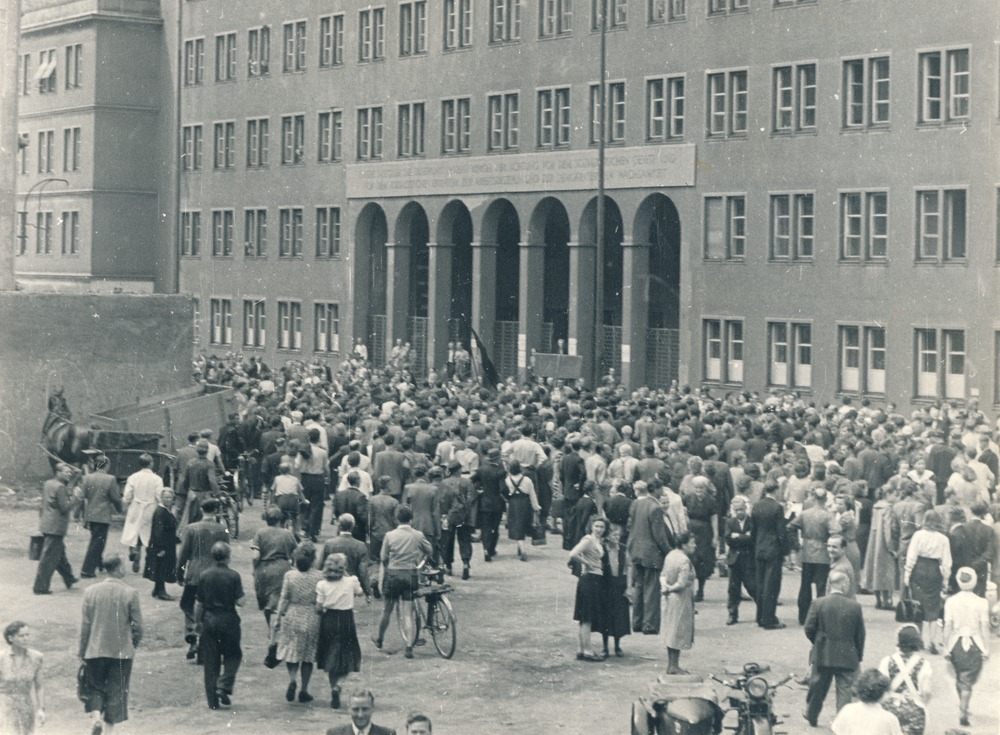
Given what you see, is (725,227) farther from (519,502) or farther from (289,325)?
(519,502)

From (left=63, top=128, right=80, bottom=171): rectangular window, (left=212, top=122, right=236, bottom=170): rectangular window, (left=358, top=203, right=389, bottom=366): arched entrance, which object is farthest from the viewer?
(left=63, top=128, right=80, bottom=171): rectangular window

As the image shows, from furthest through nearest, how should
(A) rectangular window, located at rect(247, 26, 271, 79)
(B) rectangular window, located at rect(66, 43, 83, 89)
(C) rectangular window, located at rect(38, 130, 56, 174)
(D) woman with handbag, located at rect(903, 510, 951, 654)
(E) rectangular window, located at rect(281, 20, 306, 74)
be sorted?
(C) rectangular window, located at rect(38, 130, 56, 174) < (B) rectangular window, located at rect(66, 43, 83, 89) < (A) rectangular window, located at rect(247, 26, 271, 79) < (E) rectangular window, located at rect(281, 20, 306, 74) < (D) woman with handbag, located at rect(903, 510, 951, 654)

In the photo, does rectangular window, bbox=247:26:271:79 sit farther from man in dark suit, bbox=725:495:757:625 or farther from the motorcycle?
the motorcycle

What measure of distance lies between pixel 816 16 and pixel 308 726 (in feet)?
110

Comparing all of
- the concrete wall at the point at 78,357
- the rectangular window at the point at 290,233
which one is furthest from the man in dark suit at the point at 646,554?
the rectangular window at the point at 290,233

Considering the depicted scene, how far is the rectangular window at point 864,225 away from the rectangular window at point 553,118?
12090 millimetres

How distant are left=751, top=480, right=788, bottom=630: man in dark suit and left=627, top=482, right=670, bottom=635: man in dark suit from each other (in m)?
1.30

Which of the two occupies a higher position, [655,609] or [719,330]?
[719,330]

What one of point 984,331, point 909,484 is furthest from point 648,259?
point 909,484

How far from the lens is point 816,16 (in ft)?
149

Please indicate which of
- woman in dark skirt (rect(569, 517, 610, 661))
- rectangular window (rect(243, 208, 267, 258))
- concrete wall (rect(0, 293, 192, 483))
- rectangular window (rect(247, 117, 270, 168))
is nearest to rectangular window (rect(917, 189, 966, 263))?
concrete wall (rect(0, 293, 192, 483))

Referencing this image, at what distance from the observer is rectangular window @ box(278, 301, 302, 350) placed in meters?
66.8

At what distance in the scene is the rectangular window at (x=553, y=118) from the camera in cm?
5416

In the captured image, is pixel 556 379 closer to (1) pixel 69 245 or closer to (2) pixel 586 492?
(2) pixel 586 492
